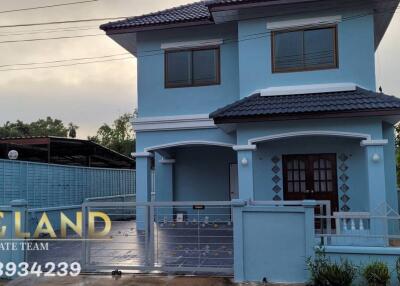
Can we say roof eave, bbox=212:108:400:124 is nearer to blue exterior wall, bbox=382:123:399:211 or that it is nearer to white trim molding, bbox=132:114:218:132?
blue exterior wall, bbox=382:123:399:211

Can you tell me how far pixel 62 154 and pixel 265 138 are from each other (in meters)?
12.2

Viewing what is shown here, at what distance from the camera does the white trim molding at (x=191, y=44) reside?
14337 millimetres

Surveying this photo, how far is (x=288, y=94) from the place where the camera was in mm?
12672

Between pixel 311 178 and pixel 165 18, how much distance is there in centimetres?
663

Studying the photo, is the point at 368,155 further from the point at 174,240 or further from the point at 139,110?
the point at 139,110

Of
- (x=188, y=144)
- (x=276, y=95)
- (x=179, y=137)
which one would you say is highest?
(x=276, y=95)

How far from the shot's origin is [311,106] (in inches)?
452

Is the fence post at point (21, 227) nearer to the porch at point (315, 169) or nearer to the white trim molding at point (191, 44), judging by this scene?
the porch at point (315, 169)

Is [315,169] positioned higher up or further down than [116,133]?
further down

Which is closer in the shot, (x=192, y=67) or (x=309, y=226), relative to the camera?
(x=309, y=226)

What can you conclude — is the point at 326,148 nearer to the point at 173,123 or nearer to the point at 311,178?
the point at 311,178

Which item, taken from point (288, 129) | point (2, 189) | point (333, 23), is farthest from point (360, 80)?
point (2, 189)

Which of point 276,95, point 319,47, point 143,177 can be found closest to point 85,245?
point 143,177

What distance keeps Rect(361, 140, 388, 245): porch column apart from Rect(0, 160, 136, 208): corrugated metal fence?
9240mm
